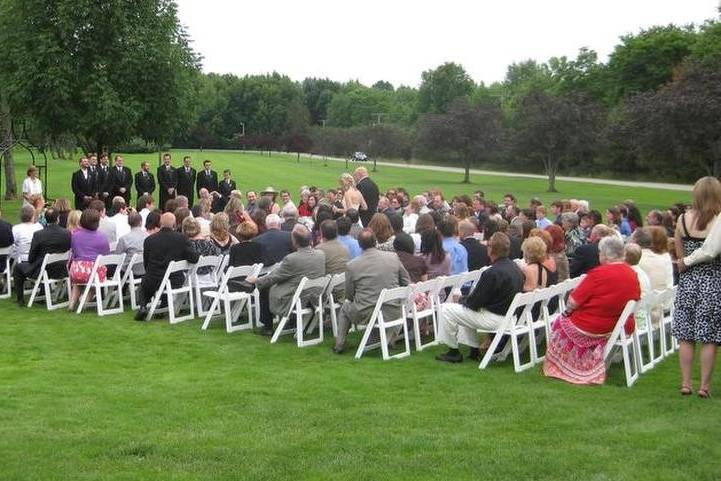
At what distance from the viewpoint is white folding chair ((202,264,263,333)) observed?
10.1 metres

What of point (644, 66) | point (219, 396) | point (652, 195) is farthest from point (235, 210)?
point (644, 66)

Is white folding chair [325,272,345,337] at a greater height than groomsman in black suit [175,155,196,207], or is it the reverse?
groomsman in black suit [175,155,196,207]

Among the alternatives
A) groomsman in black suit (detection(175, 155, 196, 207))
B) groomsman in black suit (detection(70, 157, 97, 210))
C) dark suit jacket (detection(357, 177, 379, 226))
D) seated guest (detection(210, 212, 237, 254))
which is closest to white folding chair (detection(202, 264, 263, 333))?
seated guest (detection(210, 212, 237, 254))

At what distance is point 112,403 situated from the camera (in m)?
6.62

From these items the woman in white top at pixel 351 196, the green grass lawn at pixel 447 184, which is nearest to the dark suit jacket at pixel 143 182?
the woman in white top at pixel 351 196

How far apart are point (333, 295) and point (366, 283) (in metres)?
1.26

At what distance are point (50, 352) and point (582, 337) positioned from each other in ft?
18.0

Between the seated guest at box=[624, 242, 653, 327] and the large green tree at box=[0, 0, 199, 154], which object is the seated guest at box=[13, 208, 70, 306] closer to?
the seated guest at box=[624, 242, 653, 327]

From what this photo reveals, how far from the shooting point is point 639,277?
8789mm

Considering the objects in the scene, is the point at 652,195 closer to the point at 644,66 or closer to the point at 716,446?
the point at 644,66

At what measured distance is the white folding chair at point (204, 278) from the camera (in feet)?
36.0

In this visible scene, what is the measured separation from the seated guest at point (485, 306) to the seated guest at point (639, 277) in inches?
43.2

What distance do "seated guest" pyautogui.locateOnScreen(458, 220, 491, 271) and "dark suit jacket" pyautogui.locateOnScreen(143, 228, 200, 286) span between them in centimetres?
356

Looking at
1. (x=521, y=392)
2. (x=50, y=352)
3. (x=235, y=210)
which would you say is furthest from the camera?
(x=235, y=210)
